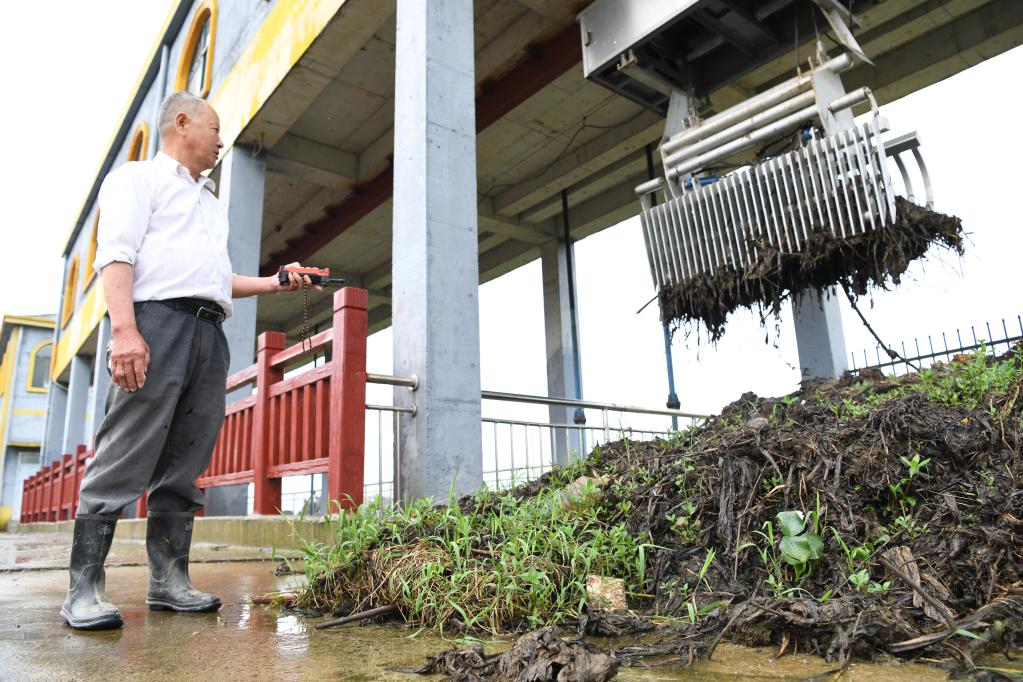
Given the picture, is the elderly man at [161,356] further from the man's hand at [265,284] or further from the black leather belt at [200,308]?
the man's hand at [265,284]

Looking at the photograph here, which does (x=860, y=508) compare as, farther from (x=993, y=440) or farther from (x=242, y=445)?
(x=242, y=445)

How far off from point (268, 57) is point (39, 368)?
80.7 ft

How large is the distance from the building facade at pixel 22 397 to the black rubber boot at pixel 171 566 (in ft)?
89.0

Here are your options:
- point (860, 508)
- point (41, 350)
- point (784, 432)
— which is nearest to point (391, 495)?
point (784, 432)

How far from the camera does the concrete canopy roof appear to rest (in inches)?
244

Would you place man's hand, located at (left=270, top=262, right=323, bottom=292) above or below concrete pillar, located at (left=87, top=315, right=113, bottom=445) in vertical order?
below

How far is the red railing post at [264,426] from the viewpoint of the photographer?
13.5 feet

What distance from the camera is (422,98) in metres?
3.82

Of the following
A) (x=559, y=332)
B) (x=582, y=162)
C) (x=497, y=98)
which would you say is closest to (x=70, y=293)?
(x=559, y=332)

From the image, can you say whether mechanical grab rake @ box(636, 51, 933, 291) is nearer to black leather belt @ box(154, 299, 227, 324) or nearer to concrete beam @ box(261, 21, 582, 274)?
concrete beam @ box(261, 21, 582, 274)

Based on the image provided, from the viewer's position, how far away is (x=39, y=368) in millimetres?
25109

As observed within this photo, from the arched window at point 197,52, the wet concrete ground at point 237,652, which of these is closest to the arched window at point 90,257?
the arched window at point 197,52

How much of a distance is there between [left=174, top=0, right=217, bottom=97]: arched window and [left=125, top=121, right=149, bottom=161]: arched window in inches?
58.2

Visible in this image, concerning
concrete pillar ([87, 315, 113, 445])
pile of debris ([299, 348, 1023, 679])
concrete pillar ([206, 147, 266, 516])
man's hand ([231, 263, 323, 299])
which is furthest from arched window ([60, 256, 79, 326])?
pile of debris ([299, 348, 1023, 679])
